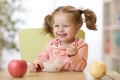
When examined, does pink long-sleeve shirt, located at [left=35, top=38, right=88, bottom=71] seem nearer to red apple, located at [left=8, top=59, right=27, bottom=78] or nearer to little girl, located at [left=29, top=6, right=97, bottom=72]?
little girl, located at [left=29, top=6, right=97, bottom=72]

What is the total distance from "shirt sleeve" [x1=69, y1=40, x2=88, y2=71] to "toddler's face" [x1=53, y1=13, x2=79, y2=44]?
0.20 feet

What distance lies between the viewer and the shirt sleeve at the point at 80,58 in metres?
1.25

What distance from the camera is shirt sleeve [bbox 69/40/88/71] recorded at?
125cm

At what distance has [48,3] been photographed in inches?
127

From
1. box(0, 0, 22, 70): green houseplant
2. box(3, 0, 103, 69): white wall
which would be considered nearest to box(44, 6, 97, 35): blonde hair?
box(3, 0, 103, 69): white wall

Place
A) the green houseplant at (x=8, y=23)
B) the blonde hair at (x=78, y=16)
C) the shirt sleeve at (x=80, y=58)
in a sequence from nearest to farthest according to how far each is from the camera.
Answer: the shirt sleeve at (x=80, y=58), the blonde hair at (x=78, y=16), the green houseplant at (x=8, y=23)

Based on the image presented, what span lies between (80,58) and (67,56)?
0.20 ft

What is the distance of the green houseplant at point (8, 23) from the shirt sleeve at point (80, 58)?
2.07 meters

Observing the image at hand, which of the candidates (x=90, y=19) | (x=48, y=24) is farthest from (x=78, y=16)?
(x=48, y=24)

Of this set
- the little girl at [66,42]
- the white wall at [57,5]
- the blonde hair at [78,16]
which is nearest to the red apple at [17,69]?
the little girl at [66,42]

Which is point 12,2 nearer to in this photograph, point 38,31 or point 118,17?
point 118,17

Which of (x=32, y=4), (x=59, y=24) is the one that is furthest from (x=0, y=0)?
(x=59, y=24)

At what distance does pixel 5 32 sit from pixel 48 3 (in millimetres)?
644

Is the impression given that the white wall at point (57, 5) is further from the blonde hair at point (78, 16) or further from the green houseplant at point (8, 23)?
the blonde hair at point (78, 16)
